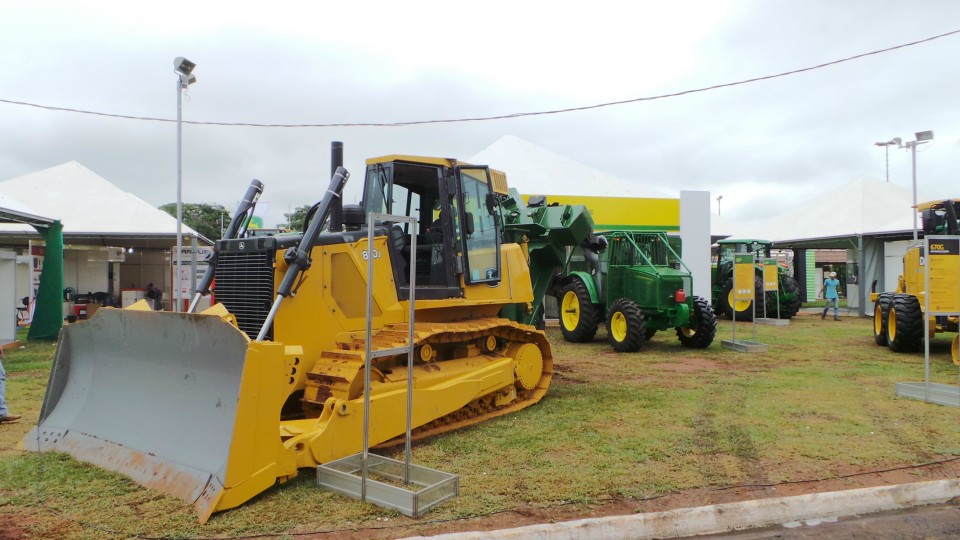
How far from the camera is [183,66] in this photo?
12.8m

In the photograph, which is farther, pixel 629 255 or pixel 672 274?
pixel 629 255

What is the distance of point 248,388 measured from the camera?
420 centimetres

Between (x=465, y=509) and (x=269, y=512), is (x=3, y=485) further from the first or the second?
(x=465, y=509)

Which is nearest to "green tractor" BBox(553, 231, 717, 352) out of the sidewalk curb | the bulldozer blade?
the sidewalk curb

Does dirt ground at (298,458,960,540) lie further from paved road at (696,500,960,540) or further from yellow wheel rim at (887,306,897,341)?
yellow wheel rim at (887,306,897,341)

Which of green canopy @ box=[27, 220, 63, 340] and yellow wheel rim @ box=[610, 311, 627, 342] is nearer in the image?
yellow wheel rim @ box=[610, 311, 627, 342]

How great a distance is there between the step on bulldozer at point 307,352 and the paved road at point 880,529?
2.95 metres

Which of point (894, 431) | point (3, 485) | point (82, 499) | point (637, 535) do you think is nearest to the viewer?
point (637, 535)

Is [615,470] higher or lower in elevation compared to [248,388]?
lower

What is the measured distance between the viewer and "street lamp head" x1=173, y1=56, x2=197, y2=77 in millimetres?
12698

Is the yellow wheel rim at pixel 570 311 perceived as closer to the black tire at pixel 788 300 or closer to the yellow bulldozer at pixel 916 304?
the yellow bulldozer at pixel 916 304

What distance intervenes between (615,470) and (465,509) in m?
1.46

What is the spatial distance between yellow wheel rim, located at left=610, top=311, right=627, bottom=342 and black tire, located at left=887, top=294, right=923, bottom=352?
5.17 meters

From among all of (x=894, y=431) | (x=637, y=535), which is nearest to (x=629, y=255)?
(x=894, y=431)
